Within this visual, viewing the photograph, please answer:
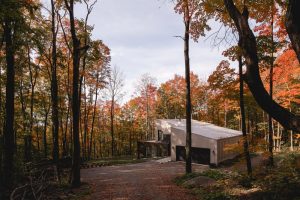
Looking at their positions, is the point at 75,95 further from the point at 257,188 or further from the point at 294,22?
the point at 294,22

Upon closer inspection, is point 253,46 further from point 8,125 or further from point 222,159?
point 222,159

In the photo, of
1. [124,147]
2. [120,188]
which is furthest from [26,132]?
[124,147]

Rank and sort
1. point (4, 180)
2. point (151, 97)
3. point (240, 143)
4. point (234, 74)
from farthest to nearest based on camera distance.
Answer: point (151, 97), point (234, 74), point (240, 143), point (4, 180)

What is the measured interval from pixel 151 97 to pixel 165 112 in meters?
4.53

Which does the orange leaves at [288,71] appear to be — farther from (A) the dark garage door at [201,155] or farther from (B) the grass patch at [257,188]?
(B) the grass patch at [257,188]

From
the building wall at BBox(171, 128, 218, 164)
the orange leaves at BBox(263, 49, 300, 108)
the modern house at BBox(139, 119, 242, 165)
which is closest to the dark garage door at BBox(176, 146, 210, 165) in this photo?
the modern house at BBox(139, 119, 242, 165)


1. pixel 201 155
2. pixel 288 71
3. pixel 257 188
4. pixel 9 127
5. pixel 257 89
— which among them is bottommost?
pixel 201 155

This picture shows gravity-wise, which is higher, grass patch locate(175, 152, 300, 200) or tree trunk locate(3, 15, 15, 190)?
tree trunk locate(3, 15, 15, 190)

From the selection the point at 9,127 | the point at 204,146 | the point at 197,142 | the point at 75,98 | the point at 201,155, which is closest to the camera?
the point at 9,127

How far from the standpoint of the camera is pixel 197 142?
27781mm

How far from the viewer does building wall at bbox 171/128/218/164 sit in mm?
26125

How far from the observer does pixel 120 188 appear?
45.4ft

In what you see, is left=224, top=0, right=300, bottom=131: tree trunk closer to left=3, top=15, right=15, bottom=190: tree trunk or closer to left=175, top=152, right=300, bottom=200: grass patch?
left=175, top=152, right=300, bottom=200: grass patch

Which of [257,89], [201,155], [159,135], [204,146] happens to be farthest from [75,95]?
[159,135]
